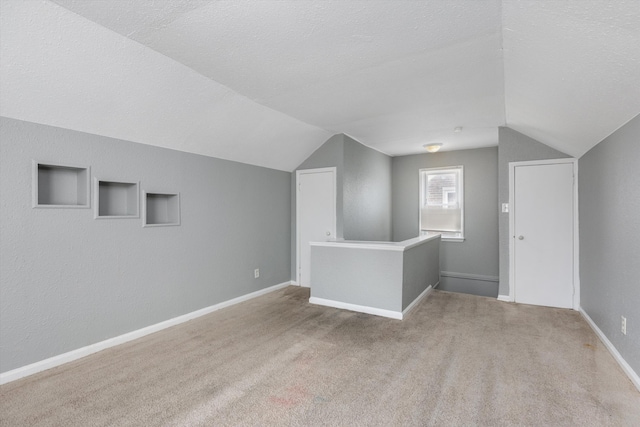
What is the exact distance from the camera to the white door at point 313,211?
4684 millimetres

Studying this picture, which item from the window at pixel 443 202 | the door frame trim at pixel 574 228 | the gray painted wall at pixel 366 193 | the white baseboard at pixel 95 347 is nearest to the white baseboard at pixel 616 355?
the door frame trim at pixel 574 228

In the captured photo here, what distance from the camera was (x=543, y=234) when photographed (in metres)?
3.89

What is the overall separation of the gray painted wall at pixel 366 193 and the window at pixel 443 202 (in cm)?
69

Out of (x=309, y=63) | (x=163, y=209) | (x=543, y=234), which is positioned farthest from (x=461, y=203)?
(x=163, y=209)

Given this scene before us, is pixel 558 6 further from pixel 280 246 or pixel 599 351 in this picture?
pixel 280 246

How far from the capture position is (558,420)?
177 cm

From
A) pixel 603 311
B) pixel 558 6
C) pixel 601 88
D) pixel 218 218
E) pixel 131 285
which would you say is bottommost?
pixel 603 311

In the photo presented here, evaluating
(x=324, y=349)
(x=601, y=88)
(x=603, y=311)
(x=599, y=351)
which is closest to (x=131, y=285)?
(x=324, y=349)

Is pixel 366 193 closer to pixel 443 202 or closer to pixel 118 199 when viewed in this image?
pixel 443 202

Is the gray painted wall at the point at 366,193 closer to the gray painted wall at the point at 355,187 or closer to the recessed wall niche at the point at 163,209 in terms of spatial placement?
the gray painted wall at the point at 355,187

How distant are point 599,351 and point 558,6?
2.78m

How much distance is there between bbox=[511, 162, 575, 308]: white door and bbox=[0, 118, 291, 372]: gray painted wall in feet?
11.8

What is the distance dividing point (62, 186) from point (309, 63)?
2332mm

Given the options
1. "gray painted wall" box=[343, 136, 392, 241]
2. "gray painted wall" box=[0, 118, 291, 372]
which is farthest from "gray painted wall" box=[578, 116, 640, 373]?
"gray painted wall" box=[0, 118, 291, 372]
